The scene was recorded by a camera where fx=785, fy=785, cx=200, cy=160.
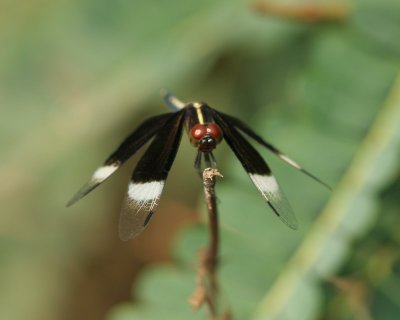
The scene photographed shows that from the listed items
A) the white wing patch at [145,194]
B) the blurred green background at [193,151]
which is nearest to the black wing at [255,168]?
the white wing patch at [145,194]

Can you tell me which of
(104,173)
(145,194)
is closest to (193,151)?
(104,173)

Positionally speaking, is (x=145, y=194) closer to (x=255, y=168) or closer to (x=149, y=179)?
(x=149, y=179)

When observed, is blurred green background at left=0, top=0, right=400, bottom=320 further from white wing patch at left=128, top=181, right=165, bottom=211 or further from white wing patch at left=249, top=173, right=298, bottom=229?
white wing patch at left=128, top=181, right=165, bottom=211

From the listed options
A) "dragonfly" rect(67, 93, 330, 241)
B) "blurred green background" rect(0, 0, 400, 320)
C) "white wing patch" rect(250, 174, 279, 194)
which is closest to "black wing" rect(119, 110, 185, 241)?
"dragonfly" rect(67, 93, 330, 241)

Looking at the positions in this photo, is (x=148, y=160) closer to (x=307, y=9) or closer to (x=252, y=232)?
(x=252, y=232)

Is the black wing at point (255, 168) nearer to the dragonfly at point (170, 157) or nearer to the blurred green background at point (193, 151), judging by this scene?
the dragonfly at point (170, 157)
